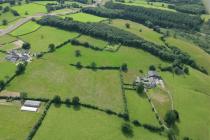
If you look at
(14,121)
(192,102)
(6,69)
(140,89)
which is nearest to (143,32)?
(140,89)

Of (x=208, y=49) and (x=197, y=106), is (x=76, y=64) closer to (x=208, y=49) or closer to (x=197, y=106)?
(x=197, y=106)

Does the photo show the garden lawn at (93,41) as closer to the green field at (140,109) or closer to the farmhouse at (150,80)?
the farmhouse at (150,80)

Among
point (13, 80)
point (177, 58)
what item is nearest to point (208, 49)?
point (177, 58)

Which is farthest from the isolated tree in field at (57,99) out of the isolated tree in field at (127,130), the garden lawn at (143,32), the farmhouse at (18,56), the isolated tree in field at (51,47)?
the garden lawn at (143,32)

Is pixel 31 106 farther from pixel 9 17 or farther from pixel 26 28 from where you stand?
pixel 9 17

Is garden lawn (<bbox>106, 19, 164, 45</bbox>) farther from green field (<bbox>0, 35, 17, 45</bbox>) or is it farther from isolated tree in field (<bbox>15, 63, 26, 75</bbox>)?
isolated tree in field (<bbox>15, 63, 26, 75</bbox>)

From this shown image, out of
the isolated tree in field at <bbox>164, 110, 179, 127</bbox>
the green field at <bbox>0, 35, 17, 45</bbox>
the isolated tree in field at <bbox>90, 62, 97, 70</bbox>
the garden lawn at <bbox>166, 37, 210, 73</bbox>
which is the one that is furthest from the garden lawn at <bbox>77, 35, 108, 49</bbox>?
the isolated tree in field at <bbox>164, 110, 179, 127</bbox>
